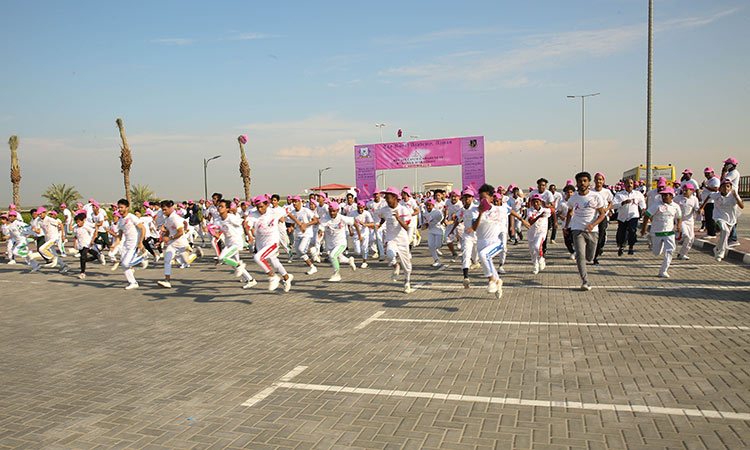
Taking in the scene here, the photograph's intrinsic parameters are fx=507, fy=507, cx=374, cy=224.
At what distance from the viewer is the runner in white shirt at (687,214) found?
A: 39.3 ft

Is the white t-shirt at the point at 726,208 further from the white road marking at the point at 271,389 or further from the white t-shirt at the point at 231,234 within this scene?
the white road marking at the point at 271,389

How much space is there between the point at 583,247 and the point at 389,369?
537 centimetres

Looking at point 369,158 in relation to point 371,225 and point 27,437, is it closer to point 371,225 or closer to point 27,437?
point 371,225

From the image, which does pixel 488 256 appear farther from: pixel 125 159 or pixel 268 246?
pixel 125 159

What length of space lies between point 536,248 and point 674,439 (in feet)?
26.4

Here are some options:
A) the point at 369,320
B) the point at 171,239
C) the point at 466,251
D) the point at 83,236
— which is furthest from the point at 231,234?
the point at 83,236

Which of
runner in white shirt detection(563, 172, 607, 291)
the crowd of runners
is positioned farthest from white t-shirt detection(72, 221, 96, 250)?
runner in white shirt detection(563, 172, 607, 291)

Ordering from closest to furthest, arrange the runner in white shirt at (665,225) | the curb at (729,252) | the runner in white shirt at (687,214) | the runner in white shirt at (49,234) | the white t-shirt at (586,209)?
the white t-shirt at (586,209) < the runner in white shirt at (665,225) < the curb at (729,252) < the runner in white shirt at (687,214) < the runner in white shirt at (49,234)

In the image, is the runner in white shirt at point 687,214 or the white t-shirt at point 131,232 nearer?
the white t-shirt at point 131,232

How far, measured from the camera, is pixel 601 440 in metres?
3.59

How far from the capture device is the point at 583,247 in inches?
359

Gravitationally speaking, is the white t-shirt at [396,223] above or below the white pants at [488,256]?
above

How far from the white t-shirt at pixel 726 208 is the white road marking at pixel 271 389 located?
444 inches

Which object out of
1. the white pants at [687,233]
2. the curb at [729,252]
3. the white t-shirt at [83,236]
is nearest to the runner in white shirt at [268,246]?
the white t-shirt at [83,236]
